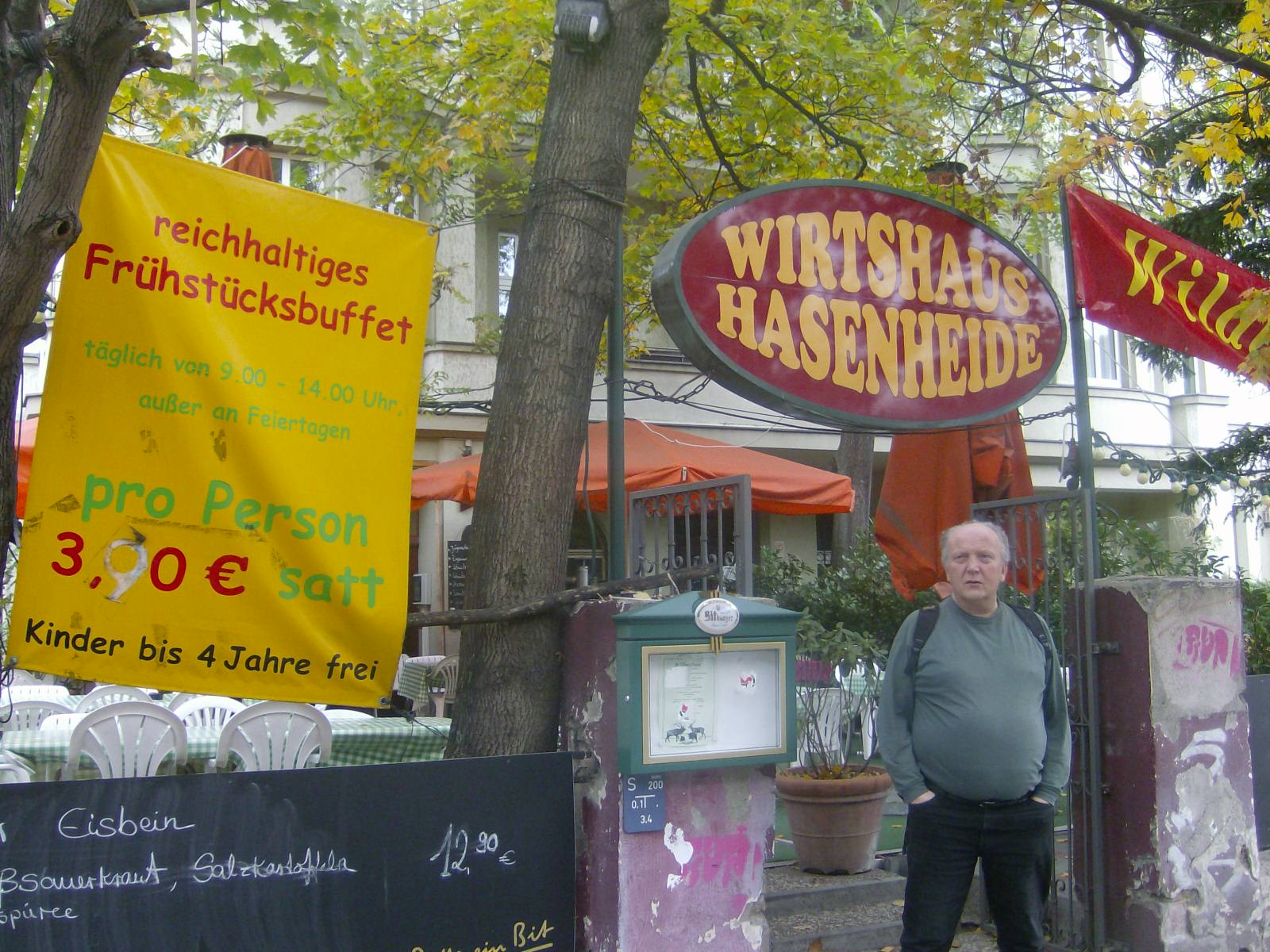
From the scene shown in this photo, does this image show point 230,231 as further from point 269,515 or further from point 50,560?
point 50,560

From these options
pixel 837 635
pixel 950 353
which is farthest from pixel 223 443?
pixel 837 635

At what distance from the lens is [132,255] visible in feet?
13.0

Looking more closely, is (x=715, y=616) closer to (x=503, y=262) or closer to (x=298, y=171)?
(x=298, y=171)

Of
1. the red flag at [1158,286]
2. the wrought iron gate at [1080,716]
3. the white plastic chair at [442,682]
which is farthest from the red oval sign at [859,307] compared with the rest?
the white plastic chair at [442,682]

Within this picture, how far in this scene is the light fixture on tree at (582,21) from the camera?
4.69 meters

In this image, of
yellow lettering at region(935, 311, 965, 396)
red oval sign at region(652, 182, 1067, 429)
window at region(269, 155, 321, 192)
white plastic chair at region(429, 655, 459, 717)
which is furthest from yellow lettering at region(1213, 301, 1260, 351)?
window at region(269, 155, 321, 192)

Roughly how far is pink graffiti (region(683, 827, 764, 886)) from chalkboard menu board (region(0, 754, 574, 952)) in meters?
0.43

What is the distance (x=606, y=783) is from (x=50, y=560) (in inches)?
75.8

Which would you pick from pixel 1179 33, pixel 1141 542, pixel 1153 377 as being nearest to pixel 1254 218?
pixel 1141 542

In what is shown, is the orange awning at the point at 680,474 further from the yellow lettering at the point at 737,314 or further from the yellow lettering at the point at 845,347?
the yellow lettering at the point at 737,314

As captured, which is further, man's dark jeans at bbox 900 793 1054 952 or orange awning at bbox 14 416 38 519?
orange awning at bbox 14 416 38 519

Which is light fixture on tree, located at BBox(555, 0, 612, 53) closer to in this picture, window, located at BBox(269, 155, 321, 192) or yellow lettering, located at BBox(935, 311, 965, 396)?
yellow lettering, located at BBox(935, 311, 965, 396)

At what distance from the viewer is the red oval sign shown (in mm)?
4586

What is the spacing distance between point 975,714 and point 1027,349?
213cm
